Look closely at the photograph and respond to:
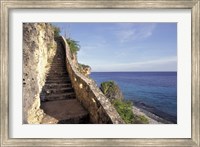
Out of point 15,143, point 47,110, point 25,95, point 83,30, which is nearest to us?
point 15,143

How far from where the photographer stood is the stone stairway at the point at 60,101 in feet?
13.4

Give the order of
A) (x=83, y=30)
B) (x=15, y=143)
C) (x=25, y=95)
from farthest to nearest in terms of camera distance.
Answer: (x=83, y=30), (x=25, y=95), (x=15, y=143)

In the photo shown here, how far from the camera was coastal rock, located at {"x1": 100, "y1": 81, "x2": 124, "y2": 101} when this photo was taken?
17203mm

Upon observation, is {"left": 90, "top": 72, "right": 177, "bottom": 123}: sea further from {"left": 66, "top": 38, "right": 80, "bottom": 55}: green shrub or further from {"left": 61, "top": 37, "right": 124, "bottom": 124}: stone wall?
{"left": 66, "top": 38, "right": 80, "bottom": 55}: green shrub

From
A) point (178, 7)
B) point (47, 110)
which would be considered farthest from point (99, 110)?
point (178, 7)

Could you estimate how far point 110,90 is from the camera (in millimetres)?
17672

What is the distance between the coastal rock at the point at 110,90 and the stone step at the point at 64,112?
12113 millimetres

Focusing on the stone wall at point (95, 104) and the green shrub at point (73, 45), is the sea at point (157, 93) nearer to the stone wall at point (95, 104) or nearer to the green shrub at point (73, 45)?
the stone wall at point (95, 104)

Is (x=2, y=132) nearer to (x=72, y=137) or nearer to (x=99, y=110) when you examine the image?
(x=72, y=137)

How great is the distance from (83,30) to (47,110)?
1.86m

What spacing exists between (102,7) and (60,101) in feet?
10.0

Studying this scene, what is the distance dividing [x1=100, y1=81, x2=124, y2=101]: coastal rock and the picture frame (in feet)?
46.6

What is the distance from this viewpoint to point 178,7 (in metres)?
2.78

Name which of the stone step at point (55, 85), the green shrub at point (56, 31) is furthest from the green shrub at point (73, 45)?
the stone step at point (55, 85)
